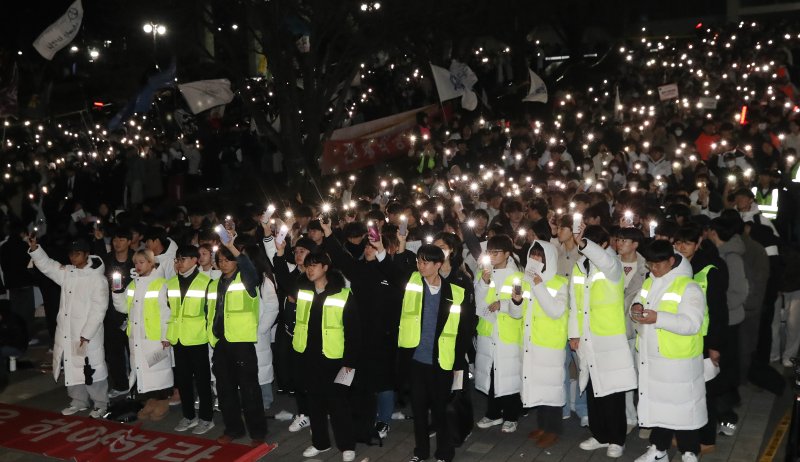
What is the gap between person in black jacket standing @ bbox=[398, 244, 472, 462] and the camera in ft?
26.5

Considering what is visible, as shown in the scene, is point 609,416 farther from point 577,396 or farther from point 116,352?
point 116,352

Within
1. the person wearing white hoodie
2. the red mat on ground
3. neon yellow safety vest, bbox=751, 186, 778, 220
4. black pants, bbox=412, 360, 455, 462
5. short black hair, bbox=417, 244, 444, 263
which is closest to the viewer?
short black hair, bbox=417, 244, 444, 263

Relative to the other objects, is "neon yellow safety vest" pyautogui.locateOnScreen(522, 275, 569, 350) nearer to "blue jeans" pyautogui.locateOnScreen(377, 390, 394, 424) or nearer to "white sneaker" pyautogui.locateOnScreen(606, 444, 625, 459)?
"white sneaker" pyautogui.locateOnScreen(606, 444, 625, 459)

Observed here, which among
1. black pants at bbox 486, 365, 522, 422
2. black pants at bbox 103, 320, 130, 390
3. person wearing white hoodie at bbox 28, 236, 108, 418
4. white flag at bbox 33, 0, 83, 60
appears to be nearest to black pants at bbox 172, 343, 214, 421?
person wearing white hoodie at bbox 28, 236, 108, 418

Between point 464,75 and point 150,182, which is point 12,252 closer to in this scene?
point 150,182

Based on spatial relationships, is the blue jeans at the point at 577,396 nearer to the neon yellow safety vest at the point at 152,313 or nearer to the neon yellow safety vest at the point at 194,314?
the neon yellow safety vest at the point at 194,314

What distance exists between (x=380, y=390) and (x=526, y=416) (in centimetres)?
159

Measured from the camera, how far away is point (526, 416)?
9484 mm

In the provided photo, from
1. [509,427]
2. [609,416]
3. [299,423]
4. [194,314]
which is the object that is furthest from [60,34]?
[609,416]

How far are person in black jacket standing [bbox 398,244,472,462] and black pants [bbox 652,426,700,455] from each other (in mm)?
1673

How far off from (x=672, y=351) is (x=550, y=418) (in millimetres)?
1555

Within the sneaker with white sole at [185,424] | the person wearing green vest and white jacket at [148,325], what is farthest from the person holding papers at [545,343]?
the person wearing green vest and white jacket at [148,325]

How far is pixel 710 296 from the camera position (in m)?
7.91

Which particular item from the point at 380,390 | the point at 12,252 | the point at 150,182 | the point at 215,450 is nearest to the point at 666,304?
the point at 380,390
